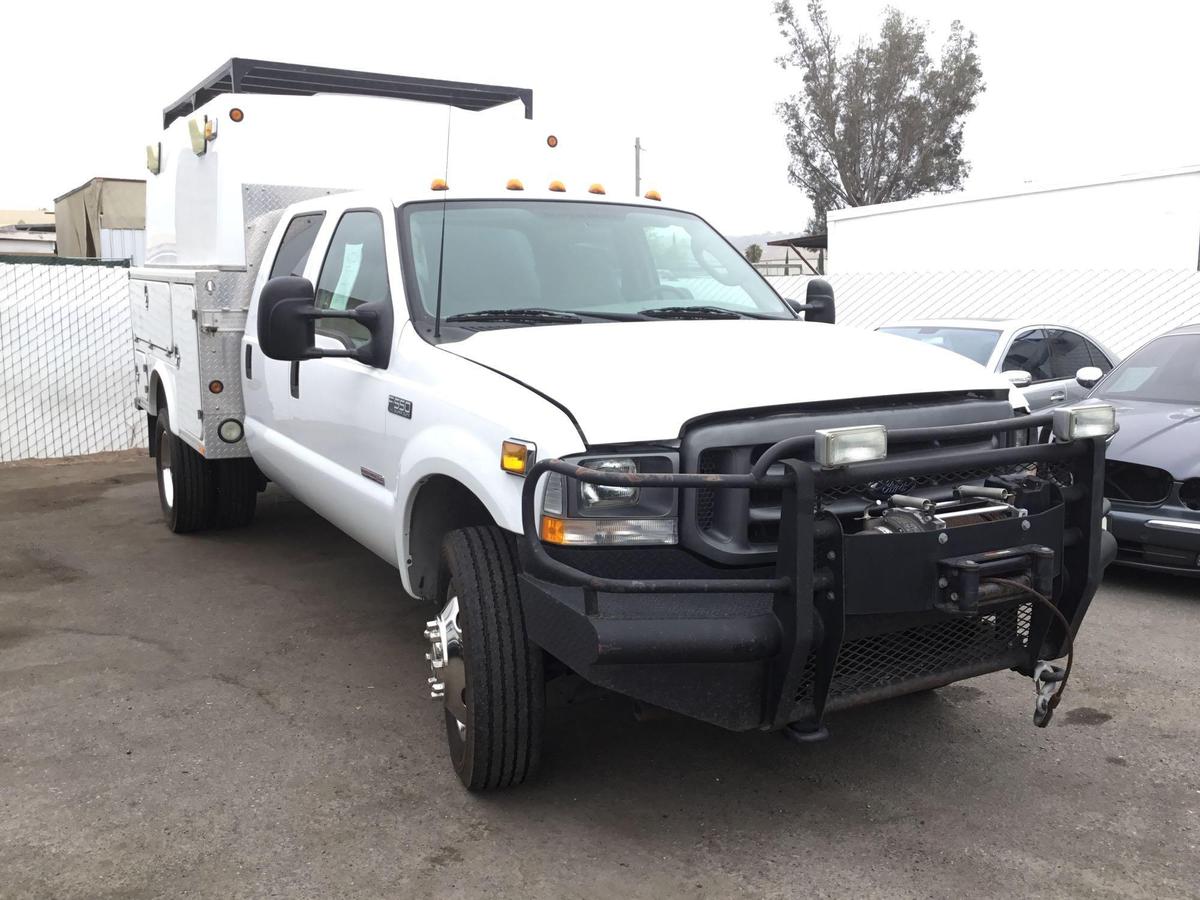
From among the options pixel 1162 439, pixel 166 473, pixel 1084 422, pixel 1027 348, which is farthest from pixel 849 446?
pixel 1027 348

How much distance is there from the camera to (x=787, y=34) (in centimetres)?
3741

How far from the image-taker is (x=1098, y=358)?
9539mm

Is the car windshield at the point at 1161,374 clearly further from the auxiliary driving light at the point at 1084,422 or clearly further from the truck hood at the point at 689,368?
the auxiliary driving light at the point at 1084,422

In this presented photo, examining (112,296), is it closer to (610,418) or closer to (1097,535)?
(610,418)

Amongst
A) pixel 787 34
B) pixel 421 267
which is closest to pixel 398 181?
pixel 421 267

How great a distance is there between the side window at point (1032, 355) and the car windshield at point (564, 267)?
4.39 m

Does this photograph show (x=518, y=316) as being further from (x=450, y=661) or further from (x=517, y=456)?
(x=450, y=661)

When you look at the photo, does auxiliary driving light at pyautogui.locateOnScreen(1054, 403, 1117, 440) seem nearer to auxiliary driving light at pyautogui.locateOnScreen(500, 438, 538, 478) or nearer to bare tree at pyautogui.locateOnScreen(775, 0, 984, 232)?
auxiliary driving light at pyautogui.locateOnScreen(500, 438, 538, 478)

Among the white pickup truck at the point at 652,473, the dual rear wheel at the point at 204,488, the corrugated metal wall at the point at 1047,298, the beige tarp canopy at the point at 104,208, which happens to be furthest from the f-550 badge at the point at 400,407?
the beige tarp canopy at the point at 104,208

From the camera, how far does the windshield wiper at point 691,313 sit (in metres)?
4.34

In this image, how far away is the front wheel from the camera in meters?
3.38

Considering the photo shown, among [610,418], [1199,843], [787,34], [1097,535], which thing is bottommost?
[1199,843]

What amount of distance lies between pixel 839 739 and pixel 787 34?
1454 inches

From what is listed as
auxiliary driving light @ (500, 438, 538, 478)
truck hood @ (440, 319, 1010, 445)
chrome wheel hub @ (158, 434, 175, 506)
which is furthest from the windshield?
auxiliary driving light @ (500, 438, 538, 478)
